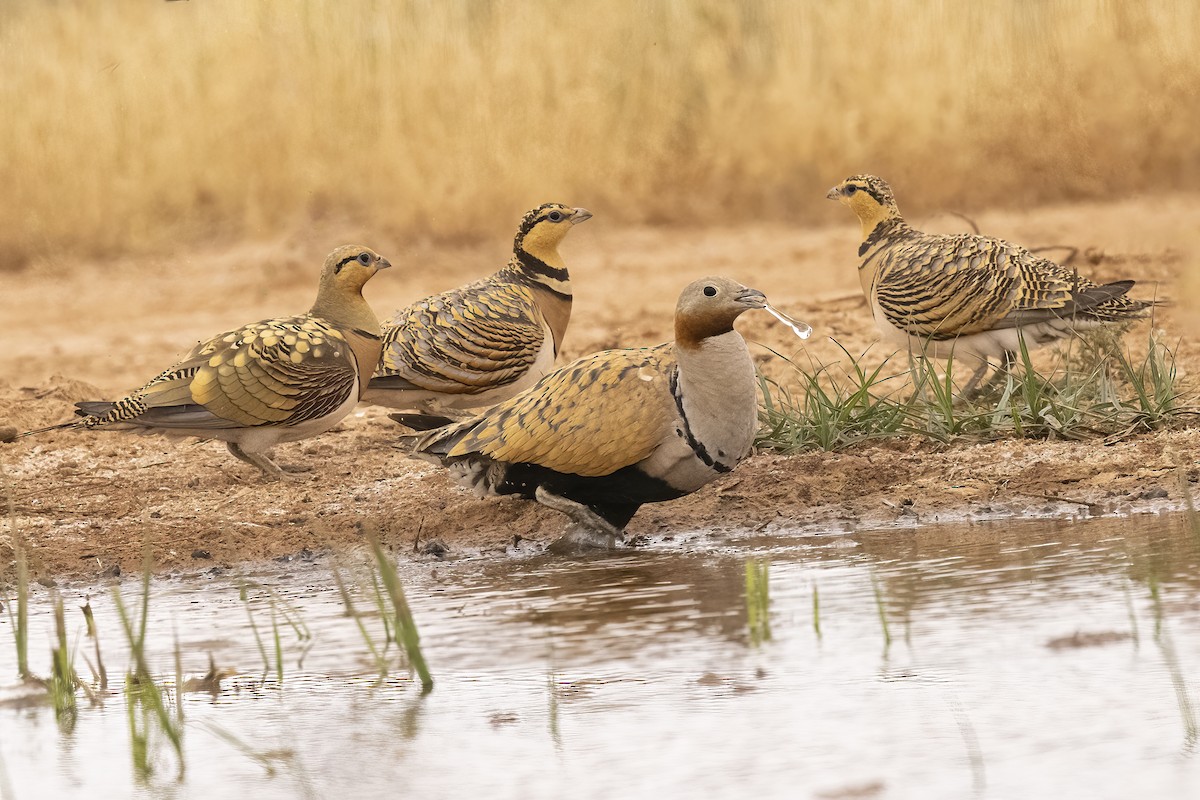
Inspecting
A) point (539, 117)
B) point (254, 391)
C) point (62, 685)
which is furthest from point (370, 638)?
point (539, 117)

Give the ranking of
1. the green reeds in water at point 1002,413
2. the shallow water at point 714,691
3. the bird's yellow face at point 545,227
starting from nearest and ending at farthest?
1. the shallow water at point 714,691
2. the green reeds in water at point 1002,413
3. the bird's yellow face at point 545,227

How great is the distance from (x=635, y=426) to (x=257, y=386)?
2474 millimetres

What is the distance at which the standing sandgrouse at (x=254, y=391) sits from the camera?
7832 mm

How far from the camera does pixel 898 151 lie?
1367 centimetres

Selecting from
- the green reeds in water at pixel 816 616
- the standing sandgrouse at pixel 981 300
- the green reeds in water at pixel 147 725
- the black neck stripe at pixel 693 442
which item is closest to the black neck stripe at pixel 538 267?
the standing sandgrouse at pixel 981 300

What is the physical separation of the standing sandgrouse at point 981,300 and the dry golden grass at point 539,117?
5.06 m

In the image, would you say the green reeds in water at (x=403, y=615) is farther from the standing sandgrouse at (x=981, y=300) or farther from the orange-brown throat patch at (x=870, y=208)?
the orange-brown throat patch at (x=870, y=208)

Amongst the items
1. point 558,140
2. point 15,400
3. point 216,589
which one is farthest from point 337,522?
point 558,140

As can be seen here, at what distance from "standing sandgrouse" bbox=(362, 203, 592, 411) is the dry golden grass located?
4.64m

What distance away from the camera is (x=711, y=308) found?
5.92 m

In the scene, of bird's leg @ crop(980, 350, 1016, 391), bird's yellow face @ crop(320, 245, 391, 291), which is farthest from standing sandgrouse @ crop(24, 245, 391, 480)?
bird's leg @ crop(980, 350, 1016, 391)

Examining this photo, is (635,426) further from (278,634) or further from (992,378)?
(992,378)

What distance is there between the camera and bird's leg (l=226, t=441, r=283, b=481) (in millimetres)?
8227

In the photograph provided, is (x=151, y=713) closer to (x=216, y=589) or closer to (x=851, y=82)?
(x=216, y=589)
